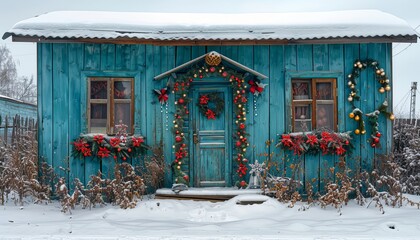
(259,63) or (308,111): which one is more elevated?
(259,63)

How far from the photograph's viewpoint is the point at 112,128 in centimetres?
923

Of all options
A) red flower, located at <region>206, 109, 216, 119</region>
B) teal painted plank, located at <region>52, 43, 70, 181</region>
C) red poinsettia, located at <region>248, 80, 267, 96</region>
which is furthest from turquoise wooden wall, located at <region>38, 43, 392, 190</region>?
red flower, located at <region>206, 109, 216, 119</region>

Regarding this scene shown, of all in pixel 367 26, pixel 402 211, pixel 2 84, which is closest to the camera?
pixel 402 211

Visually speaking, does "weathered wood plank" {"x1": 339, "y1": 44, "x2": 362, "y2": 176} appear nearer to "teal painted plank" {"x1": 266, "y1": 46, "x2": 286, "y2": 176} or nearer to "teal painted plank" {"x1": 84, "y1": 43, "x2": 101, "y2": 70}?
"teal painted plank" {"x1": 266, "y1": 46, "x2": 286, "y2": 176}

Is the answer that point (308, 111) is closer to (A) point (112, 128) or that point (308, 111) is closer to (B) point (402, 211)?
(B) point (402, 211)

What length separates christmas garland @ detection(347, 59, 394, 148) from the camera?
909 centimetres

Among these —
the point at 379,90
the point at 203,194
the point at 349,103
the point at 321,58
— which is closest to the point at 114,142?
the point at 203,194

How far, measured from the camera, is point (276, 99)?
30.5ft

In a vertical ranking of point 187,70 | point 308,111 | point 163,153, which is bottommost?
point 163,153

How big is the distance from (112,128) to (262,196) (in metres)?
3.51

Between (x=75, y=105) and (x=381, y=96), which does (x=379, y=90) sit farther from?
(x=75, y=105)

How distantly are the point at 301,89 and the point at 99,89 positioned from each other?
173 inches

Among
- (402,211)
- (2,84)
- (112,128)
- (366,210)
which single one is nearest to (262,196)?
(366,210)

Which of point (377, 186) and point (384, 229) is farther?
point (377, 186)
